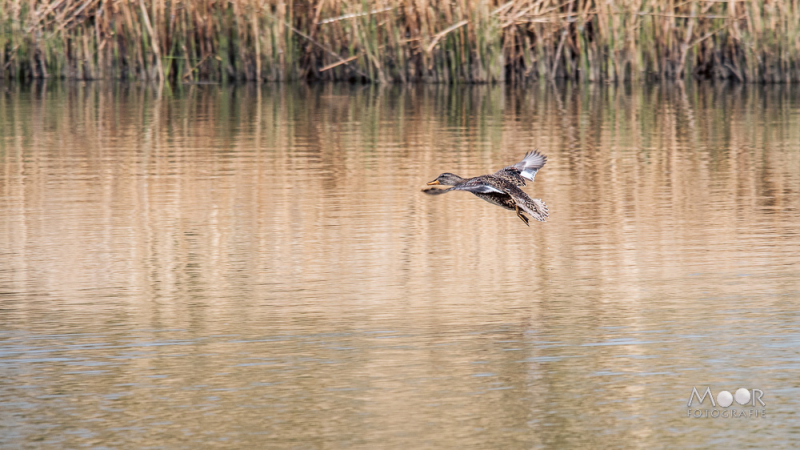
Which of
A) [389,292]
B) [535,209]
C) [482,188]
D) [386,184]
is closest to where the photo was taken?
[389,292]

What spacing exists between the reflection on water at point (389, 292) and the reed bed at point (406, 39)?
240 inches

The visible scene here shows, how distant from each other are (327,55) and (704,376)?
1624 cm

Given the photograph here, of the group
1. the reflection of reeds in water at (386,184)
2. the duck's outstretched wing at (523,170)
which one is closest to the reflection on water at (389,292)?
the reflection of reeds in water at (386,184)

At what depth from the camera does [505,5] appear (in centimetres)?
1938

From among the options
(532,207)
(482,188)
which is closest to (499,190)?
(482,188)

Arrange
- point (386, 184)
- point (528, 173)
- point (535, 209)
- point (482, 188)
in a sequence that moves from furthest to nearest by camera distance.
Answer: point (386, 184) < point (528, 173) < point (535, 209) < point (482, 188)

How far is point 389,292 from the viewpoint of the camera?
6.83 m
